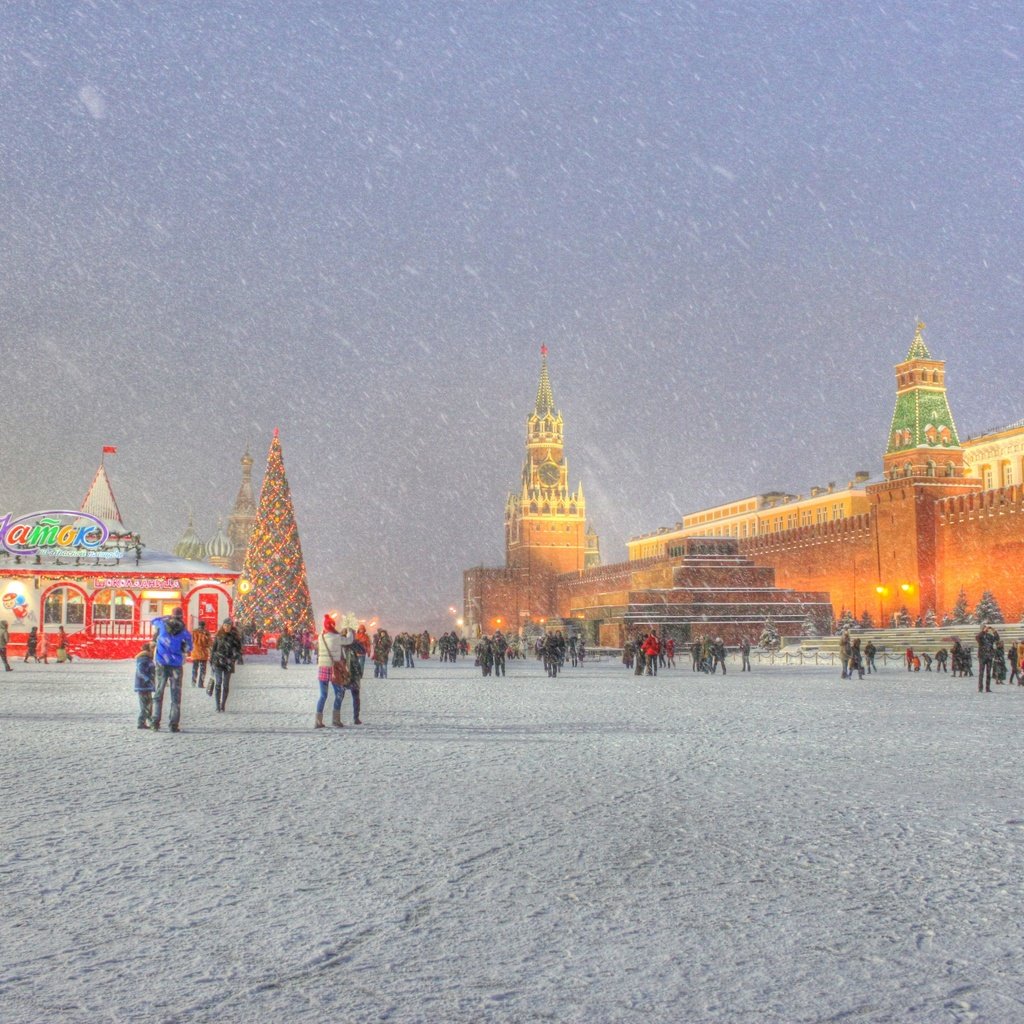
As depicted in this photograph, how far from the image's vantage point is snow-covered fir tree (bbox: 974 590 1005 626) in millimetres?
34562

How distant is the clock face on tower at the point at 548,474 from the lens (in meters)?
98.4

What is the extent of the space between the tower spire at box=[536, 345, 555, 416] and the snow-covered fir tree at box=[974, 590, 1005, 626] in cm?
7003

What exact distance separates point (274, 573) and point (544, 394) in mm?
76215

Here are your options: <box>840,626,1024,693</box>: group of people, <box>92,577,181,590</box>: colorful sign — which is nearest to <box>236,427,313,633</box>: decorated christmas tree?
<box>92,577,181,590</box>: colorful sign

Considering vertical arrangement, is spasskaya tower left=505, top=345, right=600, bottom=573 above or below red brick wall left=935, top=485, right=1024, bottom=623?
above

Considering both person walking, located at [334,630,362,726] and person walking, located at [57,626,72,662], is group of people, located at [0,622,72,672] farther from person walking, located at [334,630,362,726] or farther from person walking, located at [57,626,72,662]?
person walking, located at [334,630,362,726]

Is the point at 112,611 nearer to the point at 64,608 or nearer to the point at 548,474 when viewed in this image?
the point at 64,608

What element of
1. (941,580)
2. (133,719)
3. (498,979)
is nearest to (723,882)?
(498,979)

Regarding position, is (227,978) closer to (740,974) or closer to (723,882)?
(740,974)

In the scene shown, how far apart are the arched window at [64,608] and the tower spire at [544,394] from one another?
7679 centimetres

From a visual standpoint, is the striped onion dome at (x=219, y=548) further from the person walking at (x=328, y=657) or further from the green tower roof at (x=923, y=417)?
the person walking at (x=328, y=657)

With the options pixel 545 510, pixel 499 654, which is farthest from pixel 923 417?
pixel 545 510

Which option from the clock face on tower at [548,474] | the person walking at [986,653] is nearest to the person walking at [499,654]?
the person walking at [986,653]

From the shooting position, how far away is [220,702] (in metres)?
11.4
